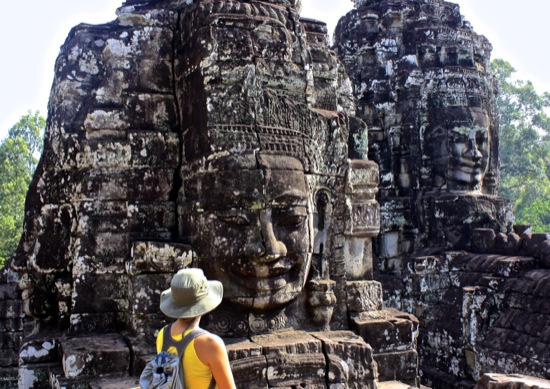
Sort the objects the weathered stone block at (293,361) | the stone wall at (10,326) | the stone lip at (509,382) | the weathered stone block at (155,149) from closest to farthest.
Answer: the stone lip at (509,382) < the weathered stone block at (293,361) < the weathered stone block at (155,149) < the stone wall at (10,326)

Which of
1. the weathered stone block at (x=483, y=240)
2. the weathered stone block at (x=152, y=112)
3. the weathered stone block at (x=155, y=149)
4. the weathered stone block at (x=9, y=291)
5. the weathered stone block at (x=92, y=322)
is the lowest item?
the weathered stone block at (x=9, y=291)

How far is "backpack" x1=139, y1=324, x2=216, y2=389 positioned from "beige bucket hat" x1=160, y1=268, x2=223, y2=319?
4.6 inches

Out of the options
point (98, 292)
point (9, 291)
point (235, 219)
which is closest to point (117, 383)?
point (98, 292)

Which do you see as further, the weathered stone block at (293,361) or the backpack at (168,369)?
the weathered stone block at (293,361)

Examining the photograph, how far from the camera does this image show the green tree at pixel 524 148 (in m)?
33.6

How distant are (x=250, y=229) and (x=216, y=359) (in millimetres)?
2014

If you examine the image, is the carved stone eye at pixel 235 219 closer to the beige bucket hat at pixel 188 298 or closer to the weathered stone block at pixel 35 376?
the beige bucket hat at pixel 188 298

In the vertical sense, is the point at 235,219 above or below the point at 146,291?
above

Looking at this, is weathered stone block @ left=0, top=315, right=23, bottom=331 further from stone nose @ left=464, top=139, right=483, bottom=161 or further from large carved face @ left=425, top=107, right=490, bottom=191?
stone nose @ left=464, top=139, right=483, bottom=161

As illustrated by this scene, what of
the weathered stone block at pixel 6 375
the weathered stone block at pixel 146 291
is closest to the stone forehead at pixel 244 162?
the weathered stone block at pixel 146 291

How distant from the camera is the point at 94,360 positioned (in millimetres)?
5113

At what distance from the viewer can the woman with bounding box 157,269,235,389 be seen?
347 centimetres

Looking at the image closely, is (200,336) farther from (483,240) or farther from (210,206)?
(483,240)

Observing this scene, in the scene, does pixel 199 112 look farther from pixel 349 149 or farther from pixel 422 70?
pixel 422 70
